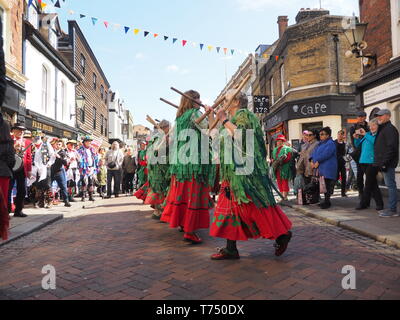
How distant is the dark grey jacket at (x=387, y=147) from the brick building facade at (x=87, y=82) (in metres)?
18.0

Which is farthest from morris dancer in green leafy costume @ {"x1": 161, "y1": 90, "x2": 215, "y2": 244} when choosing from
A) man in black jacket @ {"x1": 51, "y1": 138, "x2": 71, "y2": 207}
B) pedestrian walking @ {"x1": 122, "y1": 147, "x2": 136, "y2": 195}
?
pedestrian walking @ {"x1": 122, "y1": 147, "x2": 136, "y2": 195}

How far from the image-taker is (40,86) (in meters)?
14.6

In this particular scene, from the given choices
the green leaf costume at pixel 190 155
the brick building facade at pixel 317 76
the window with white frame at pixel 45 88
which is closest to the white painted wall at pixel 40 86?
the window with white frame at pixel 45 88

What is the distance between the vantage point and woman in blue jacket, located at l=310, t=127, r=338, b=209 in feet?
23.3

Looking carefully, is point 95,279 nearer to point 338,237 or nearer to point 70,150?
point 338,237

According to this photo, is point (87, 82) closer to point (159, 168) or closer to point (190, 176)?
point (159, 168)

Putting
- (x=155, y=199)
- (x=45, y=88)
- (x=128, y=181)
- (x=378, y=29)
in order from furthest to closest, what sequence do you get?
1. (x=45, y=88)
2. (x=128, y=181)
3. (x=378, y=29)
4. (x=155, y=199)

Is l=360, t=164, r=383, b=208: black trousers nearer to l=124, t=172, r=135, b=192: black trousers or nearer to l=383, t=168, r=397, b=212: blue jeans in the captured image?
l=383, t=168, r=397, b=212: blue jeans

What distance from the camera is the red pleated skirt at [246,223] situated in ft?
11.0

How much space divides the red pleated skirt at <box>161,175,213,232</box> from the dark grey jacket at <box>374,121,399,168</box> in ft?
11.4

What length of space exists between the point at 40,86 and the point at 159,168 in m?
11.3

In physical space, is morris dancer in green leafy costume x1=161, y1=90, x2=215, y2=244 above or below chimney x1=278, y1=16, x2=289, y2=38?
below

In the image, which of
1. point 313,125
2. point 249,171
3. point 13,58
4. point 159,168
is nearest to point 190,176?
point 249,171

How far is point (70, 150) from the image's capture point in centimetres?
995
